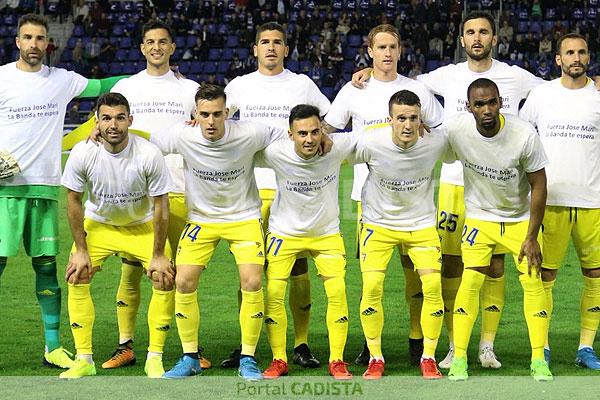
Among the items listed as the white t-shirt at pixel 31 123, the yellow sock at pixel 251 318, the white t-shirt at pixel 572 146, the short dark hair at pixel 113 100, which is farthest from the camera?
the white t-shirt at pixel 31 123

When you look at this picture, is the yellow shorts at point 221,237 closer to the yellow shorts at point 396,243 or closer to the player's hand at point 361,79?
the yellow shorts at point 396,243

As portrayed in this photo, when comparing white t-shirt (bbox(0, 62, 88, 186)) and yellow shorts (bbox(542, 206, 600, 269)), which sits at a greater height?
white t-shirt (bbox(0, 62, 88, 186))

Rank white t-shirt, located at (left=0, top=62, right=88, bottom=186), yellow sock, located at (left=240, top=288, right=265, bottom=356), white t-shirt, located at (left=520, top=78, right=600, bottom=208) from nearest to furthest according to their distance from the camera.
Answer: yellow sock, located at (left=240, top=288, right=265, bottom=356)
white t-shirt, located at (left=520, top=78, right=600, bottom=208)
white t-shirt, located at (left=0, top=62, right=88, bottom=186)

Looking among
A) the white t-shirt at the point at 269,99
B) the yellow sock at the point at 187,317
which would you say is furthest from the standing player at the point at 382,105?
the yellow sock at the point at 187,317

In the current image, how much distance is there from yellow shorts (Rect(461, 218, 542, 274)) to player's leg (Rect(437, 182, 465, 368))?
0.52 metres

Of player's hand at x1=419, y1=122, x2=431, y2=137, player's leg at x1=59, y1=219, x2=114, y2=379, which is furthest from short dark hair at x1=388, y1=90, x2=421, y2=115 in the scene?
player's leg at x1=59, y1=219, x2=114, y2=379

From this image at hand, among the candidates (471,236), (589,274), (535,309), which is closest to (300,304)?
(471,236)

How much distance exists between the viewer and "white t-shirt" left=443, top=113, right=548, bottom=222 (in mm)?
7059

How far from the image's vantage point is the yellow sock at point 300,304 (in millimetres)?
7703

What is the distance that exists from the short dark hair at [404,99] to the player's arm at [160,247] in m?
1.63

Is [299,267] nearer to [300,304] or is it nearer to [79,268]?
[300,304]

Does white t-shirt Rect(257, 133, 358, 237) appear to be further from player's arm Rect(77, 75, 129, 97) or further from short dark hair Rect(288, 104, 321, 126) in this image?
player's arm Rect(77, 75, 129, 97)

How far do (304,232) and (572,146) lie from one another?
1955mm

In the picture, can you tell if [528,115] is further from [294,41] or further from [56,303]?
[294,41]
